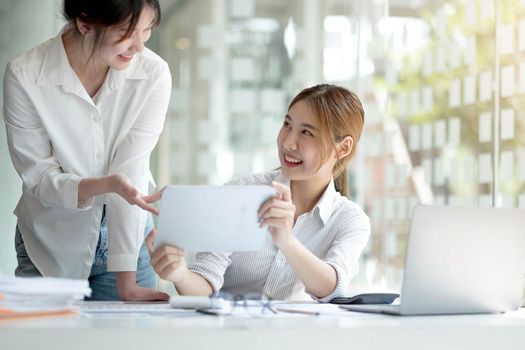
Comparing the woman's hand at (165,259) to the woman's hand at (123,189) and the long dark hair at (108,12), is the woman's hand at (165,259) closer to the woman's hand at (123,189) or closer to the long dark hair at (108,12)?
the woman's hand at (123,189)

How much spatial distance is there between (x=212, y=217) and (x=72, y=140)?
27.4 inches

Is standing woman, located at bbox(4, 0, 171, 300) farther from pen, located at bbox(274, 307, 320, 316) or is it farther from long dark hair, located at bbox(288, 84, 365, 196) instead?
pen, located at bbox(274, 307, 320, 316)

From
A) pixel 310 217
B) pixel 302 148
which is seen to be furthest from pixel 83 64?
pixel 310 217

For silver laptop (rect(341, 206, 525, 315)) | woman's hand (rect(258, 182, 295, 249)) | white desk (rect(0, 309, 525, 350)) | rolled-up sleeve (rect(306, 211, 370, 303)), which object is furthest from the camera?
rolled-up sleeve (rect(306, 211, 370, 303))

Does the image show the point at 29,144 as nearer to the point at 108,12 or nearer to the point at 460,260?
the point at 108,12

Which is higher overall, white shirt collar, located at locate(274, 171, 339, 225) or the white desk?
white shirt collar, located at locate(274, 171, 339, 225)

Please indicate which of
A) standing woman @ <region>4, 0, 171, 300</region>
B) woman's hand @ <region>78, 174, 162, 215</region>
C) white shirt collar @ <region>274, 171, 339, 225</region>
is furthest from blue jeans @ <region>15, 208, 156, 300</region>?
white shirt collar @ <region>274, 171, 339, 225</region>

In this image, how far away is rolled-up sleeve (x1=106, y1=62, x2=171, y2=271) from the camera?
2.26 m

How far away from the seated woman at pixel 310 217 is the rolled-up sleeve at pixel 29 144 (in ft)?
1.47

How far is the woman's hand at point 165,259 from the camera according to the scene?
200 cm

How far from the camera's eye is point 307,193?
2.56 meters

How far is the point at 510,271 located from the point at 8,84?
1382 millimetres

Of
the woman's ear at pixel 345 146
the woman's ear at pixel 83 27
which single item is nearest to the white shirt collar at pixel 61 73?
the woman's ear at pixel 83 27

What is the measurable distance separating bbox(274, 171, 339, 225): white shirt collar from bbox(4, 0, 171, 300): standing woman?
0.39m
